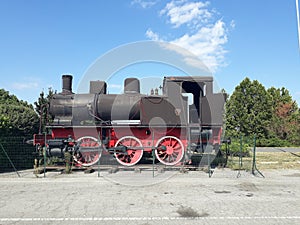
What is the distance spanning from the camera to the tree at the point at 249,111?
32.3m

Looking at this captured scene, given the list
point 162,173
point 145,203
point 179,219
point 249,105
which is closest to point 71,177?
point 162,173

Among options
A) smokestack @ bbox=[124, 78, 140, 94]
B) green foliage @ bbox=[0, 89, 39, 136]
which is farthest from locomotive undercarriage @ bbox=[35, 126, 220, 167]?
green foliage @ bbox=[0, 89, 39, 136]

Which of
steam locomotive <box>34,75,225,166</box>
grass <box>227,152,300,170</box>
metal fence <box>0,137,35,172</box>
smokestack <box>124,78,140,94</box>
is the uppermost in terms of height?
smokestack <box>124,78,140,94</box>

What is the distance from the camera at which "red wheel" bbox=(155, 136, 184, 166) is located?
37.9ft

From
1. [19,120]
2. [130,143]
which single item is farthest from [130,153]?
[19,120]

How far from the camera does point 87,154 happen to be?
1191cm

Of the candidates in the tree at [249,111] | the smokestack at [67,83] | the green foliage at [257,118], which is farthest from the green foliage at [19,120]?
the tree at [249,111]

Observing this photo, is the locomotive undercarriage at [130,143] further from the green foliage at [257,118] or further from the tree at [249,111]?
the tree at [249,111]

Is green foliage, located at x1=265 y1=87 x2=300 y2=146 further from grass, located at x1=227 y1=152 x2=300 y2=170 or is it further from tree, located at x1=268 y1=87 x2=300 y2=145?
grass, located at x1=227 y1=152 x2=300 y2=170

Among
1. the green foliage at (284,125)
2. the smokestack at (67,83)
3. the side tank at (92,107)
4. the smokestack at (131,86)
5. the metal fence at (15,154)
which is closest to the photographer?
the metal fence at (15,154)

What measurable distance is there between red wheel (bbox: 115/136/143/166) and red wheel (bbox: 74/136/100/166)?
0.94m

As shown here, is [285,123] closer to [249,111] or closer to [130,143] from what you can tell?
[249,111]

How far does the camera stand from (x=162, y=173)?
10555mm

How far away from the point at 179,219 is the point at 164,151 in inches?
247
